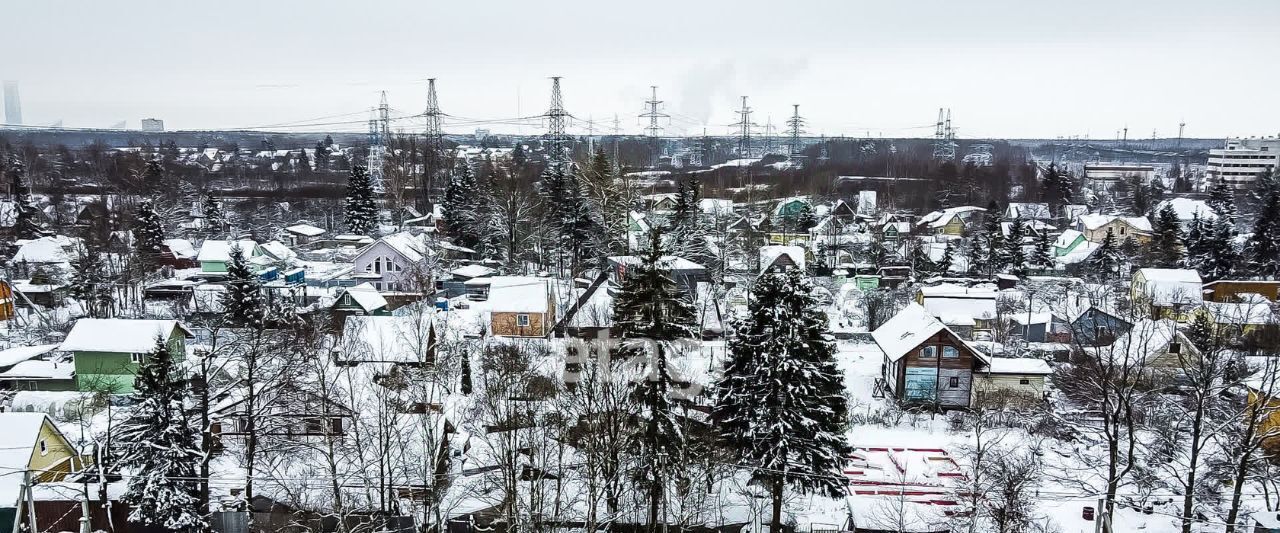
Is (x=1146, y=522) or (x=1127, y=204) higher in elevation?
(x=1127, y=204)

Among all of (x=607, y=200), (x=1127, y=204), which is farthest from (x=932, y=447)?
(x=1127, y=204)

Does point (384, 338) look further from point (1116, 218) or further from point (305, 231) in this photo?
point (1116, 218)

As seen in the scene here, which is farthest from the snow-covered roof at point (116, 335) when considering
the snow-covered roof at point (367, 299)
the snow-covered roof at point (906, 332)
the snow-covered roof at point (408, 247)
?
the snow-covered roof at point (906, 332)

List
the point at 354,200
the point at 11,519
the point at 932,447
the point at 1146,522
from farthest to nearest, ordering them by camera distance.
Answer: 1. the point at 354,200
2. the point at 932,447
3. the point at 1146,522
4. the point at 11,519

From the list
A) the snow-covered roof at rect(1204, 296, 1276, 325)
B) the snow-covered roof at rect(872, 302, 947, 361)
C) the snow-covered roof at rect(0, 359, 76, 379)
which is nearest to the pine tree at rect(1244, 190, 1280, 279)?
the snow-covered roof at rect(1204, 296, 1276, 325)

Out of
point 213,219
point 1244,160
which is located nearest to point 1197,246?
point 213,219

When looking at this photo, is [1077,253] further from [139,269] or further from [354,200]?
[139,269]
